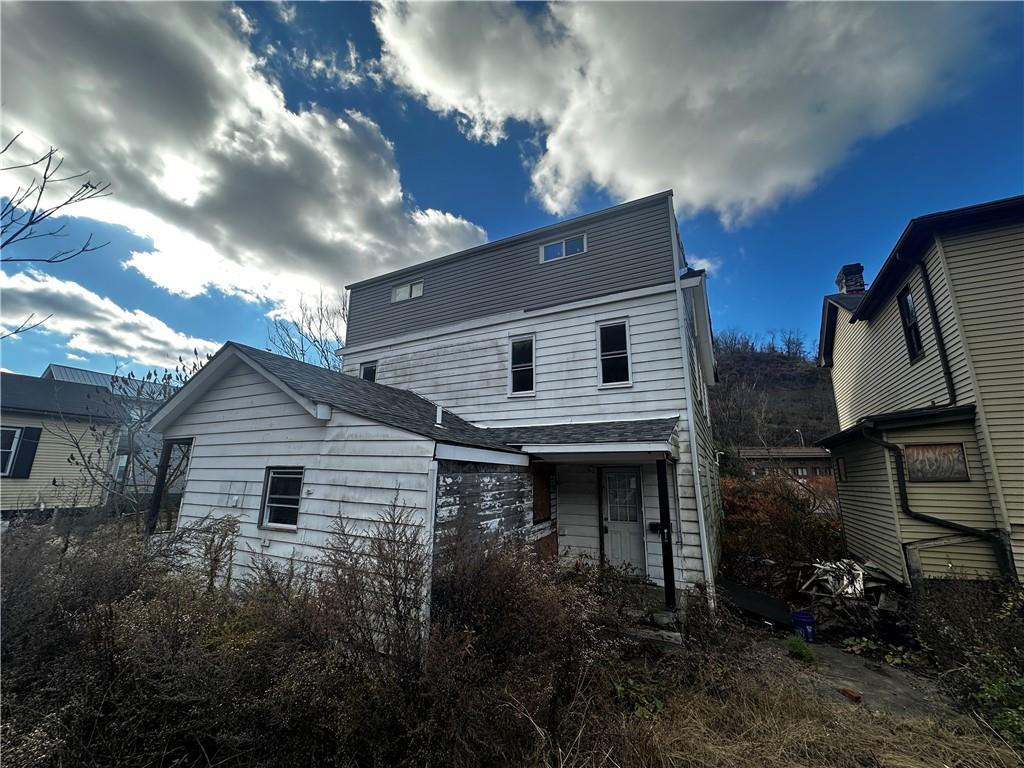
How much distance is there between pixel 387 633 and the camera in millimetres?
3381

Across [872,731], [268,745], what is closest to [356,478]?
[268,745]

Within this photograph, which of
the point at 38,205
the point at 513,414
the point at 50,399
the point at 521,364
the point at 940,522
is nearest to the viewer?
the point at 38,205

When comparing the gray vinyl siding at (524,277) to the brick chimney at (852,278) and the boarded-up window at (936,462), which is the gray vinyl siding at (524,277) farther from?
the brick chimney at (852,278)

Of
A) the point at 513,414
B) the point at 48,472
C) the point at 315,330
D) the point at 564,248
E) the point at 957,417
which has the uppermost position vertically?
the point at 315,330

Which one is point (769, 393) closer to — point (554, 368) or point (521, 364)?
point (554, 368)

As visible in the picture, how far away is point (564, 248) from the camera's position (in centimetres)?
993

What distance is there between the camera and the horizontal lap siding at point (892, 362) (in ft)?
25.6

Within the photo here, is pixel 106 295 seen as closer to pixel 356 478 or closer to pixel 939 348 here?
pixel 356 478

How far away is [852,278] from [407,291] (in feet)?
59.7

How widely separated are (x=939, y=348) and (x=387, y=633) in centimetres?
1160

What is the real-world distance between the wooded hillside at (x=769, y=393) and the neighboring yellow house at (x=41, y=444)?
28.7 m

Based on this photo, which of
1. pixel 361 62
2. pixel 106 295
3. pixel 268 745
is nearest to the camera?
pixel 268 745

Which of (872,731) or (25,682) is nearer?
(25,682)

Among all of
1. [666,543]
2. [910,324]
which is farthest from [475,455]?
[910,324]
